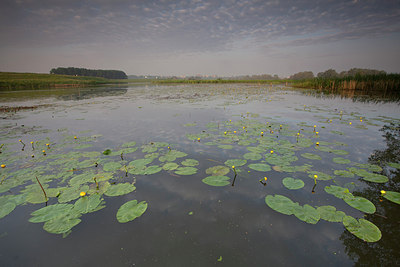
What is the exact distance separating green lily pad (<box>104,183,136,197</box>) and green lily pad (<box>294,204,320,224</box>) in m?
2.64

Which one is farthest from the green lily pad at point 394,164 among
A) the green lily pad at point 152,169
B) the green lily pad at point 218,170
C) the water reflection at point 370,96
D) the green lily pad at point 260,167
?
the water reflection at point 370,96

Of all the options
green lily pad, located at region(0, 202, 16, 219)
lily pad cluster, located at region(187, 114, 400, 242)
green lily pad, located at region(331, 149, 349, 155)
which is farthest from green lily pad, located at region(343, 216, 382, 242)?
green lily pad, located at region(0, 202, 16, 219)

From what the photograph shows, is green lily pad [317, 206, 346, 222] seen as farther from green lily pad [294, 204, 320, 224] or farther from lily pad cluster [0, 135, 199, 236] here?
lily pad cluster [0, 135, 199, 236]

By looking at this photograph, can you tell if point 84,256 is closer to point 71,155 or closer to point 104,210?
point 104,210

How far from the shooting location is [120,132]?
20.1 ft

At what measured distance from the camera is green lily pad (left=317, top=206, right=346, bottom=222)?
7.29 feet

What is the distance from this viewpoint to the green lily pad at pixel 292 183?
287cm

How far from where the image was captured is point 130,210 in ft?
7.97

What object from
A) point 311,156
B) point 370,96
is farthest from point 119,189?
point 370,96

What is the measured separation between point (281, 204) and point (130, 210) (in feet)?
7.38

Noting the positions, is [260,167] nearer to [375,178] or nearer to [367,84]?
[375,178]

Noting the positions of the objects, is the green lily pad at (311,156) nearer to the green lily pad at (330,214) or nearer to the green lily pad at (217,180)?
the green lily pad at (330,214)

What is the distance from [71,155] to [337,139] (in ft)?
25.0

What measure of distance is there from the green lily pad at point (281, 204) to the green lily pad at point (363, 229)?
1.91 feet
